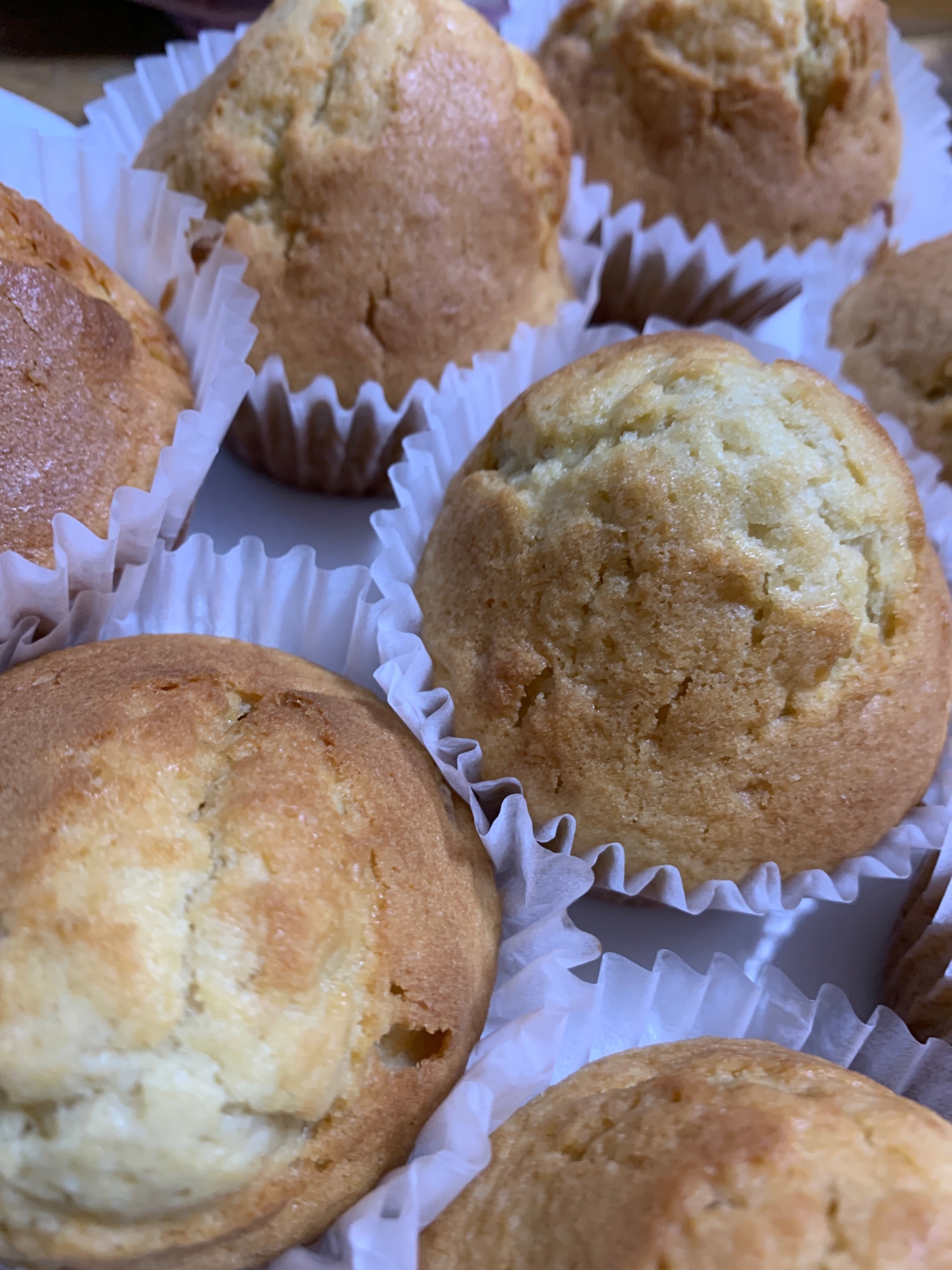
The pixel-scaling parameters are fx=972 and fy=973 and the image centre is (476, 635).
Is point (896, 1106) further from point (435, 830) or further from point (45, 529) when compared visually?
point (45, 529)

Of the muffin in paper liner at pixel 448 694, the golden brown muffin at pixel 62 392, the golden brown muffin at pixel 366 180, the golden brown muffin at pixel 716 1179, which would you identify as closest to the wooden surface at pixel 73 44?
the golden brown muffin at pixel 366 180

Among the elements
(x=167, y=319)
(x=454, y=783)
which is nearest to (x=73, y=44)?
(x=167, y=319)

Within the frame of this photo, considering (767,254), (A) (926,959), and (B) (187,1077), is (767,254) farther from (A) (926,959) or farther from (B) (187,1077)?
(B) (187,1077)

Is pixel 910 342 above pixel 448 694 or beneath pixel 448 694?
above

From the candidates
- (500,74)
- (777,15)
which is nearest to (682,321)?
(777,15)

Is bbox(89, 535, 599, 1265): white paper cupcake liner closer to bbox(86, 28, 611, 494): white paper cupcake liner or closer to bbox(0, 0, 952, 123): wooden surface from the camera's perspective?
bbox(86, 28, 611, 494): white paper cupcake liner

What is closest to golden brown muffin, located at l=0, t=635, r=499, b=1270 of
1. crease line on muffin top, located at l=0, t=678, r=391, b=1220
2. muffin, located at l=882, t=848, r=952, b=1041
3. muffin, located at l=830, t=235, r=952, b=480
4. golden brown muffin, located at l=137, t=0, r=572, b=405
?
crease line on muffin top, located at l=0, t=678, r=391, b=1220

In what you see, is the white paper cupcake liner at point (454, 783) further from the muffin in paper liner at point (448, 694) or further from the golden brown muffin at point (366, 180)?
the golden brown muffin at point (366, 180)
